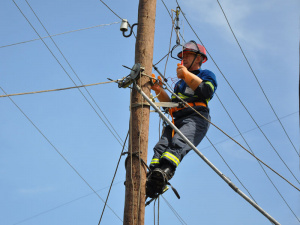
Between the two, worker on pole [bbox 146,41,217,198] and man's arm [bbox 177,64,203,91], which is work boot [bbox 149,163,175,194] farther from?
man's arm [bbox 177,64,203,91]

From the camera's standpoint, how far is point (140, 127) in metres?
6.36

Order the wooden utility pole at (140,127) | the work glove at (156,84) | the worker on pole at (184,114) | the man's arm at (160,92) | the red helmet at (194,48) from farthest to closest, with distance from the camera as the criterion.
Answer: the red helmet at (194,48), the man's arm at (160,92), the work glove at (156,84), the worker on pole at (184,114), the wooden utility pole at (140,127)

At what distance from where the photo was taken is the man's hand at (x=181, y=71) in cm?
671

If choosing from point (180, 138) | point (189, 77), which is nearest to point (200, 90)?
point (189, 77)

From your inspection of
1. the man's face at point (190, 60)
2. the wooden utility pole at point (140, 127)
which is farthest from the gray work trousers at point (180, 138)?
the man's face at point (190, 60)

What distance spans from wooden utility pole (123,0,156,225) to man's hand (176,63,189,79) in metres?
0.36

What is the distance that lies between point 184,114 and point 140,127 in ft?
2.41

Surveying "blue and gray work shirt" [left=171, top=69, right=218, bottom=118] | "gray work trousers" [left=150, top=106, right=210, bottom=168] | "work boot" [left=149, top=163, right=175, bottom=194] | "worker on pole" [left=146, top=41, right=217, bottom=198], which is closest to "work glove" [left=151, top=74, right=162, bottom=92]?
"worker on pole" [left=146, top=41, right=217, bottom=198]

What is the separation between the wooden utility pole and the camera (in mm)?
6098

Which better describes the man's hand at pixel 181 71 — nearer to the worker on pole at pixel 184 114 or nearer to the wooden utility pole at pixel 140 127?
the worker on pole at pixel 184 114

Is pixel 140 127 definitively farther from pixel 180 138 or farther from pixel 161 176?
pixel 161 176

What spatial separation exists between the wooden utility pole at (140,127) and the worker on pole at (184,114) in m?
0.18

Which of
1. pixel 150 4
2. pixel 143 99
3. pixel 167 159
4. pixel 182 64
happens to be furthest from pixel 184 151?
pixel 150 4

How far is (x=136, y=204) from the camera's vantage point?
20.0ft
